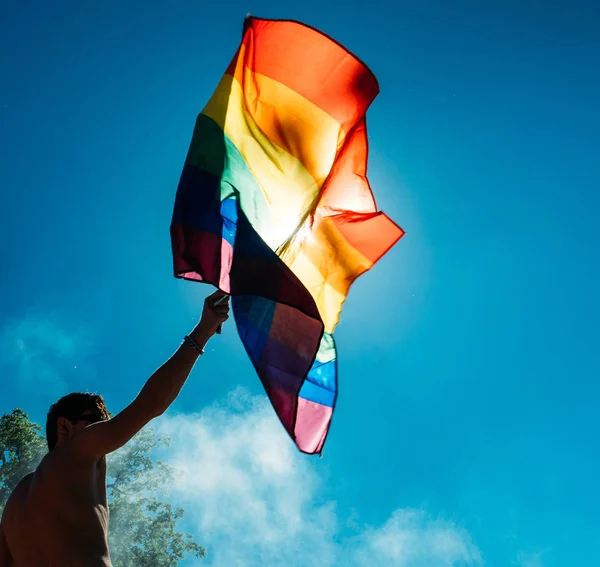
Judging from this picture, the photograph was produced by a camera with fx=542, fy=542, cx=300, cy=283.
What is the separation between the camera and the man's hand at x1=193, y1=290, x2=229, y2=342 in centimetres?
254

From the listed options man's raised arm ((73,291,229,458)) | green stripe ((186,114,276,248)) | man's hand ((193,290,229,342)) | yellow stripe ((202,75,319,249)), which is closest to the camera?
man's raised arm ((73,291,229,458))

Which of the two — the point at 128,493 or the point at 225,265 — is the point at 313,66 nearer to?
the point at 225,265

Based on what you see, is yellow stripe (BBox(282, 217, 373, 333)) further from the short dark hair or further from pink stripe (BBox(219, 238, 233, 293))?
the short dark hair

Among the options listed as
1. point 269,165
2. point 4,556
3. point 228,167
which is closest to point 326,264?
point 269,165

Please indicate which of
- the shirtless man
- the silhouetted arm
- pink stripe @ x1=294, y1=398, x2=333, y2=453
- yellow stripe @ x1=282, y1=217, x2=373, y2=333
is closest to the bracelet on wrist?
the shirtless man

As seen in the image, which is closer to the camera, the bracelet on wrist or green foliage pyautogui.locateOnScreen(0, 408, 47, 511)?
the bracelet on wrist

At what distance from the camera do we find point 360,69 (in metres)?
4.18

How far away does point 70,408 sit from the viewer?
8.09ft

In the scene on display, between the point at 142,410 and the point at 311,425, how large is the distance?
4.70ft

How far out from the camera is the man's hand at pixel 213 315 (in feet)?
8.34

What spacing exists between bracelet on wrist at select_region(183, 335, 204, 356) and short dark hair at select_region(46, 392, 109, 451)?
535mm

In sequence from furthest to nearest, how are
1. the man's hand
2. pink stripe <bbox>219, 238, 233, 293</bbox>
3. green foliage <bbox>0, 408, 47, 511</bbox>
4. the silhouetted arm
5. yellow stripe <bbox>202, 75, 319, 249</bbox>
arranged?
1. green foliage <bbox>0, 408, 47, 511</bbox>
2. yellow stripe <bbox>202, 75, 319, 249</bbox>
3. pink stripe <bbox>219, 238, 233, 293</bbox>
4. the man's hand
5. the silhouetted arm

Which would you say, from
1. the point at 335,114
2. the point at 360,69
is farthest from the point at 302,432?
the point at 360,69

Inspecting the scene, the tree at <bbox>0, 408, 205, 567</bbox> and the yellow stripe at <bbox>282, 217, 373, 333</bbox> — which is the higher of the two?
the tree at <bbox>0, 408, 205, 567</bbox>
